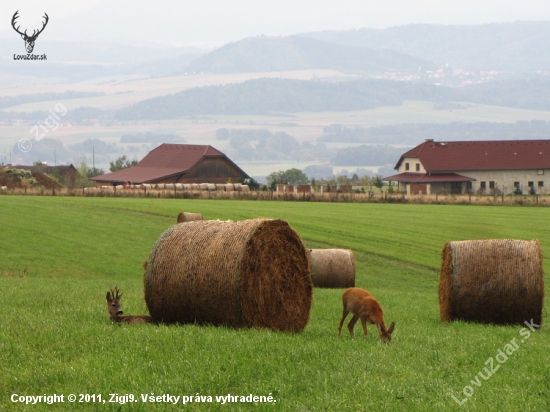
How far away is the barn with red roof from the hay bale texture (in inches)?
3965

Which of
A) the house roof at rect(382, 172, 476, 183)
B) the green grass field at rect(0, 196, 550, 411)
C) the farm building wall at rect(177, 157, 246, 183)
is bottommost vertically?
the green grass field at rect(0, 196, 550, 411)

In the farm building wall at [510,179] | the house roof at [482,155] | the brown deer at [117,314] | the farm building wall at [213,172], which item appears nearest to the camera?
the brown deer at [117,314]

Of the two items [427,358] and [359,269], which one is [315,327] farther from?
[359,269]

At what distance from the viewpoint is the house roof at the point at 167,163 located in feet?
382

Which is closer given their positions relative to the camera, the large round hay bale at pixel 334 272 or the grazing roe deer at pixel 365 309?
the grazing roe deer at pixel 365 309

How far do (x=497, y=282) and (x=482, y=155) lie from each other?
109m

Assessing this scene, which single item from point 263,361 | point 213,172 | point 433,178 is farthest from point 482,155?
point 263,361

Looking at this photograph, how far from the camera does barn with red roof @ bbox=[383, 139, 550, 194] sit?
385 ft

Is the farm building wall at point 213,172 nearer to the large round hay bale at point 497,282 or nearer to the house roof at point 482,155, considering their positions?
the house roof at point 482,155

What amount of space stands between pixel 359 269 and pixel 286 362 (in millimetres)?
26989

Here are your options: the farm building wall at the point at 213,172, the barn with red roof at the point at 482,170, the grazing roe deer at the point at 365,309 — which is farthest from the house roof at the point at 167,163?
the grazing roe deer at the point at 365,309

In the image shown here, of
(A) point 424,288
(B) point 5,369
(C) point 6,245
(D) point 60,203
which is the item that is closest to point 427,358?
(B) point 5,369

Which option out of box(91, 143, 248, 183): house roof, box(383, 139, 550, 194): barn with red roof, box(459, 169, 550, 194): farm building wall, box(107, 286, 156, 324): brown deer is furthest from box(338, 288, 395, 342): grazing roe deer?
box(459, 169, 550, 194): farm building wall

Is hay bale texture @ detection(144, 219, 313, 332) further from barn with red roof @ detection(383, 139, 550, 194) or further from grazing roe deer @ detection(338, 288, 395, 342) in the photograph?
barn with red roof @ detection(383, 139, 550, 194)
